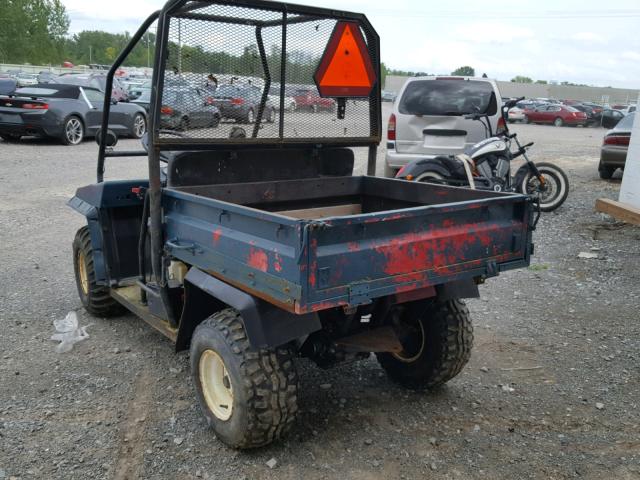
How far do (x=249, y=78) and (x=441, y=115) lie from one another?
20.0 feet

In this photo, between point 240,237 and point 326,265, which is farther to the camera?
point 240,237

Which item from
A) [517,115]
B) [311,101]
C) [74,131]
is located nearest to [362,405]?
[311,101]

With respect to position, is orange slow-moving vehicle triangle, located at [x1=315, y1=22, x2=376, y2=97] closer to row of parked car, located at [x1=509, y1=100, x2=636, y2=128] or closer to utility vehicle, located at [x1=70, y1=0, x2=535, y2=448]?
utility vehicle, located at [x1=70, y1=0, x2=535, y2=448]

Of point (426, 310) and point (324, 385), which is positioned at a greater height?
point (426, 310)

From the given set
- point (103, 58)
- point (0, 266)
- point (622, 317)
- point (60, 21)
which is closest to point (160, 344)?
point (0, 266)

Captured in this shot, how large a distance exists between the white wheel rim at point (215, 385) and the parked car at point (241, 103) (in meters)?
1.50

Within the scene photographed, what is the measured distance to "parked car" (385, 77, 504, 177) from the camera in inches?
378

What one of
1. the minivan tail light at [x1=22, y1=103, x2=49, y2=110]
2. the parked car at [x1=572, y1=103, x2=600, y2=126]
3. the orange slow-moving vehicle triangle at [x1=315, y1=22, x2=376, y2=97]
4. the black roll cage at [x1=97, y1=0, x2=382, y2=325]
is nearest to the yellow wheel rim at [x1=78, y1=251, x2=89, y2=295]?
the black roll cage at [x1=97, y1=0, x2=382, y2=325]

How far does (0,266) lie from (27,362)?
2.49 m

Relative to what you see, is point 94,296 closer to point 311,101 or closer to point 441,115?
point 311,101

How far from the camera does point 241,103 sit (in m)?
4.04

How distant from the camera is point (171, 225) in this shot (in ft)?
11.9

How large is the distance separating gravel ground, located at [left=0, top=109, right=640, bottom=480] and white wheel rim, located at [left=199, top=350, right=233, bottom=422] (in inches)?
6.8

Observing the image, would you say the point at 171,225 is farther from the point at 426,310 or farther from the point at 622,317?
the point at 622,317
